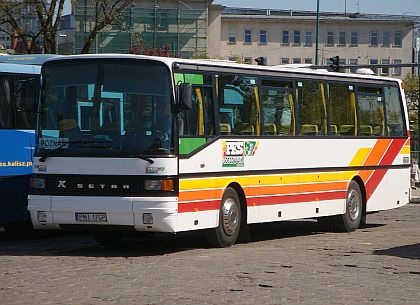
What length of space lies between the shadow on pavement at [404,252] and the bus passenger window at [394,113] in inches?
235

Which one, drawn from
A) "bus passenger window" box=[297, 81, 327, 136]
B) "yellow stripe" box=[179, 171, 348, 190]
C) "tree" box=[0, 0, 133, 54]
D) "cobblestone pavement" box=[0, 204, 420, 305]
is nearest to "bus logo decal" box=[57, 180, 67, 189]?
"cobblestone pavement" box=[0, 204, 420, 305]

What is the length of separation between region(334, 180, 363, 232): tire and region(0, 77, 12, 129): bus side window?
6.72 meters

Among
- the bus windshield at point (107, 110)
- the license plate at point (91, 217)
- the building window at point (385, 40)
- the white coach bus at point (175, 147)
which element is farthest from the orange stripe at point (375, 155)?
the building window at point (385, 40)

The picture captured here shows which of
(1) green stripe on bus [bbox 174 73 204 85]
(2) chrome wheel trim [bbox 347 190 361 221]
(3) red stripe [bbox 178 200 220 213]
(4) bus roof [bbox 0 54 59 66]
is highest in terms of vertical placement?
(4) bus roof [bbox 0 54 59 66]

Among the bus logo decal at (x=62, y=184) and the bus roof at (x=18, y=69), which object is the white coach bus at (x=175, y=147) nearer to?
the bus logo decal at (x=62, y=184)

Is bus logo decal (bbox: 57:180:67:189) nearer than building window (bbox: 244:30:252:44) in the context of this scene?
Yes

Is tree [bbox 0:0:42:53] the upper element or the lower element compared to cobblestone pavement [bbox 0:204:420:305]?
upper

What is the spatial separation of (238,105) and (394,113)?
6655 millimetres

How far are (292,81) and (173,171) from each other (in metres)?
4.76

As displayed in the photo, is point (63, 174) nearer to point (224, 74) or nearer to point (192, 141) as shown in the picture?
point (192, 141)

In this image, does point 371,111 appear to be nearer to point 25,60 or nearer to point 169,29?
point 25,60

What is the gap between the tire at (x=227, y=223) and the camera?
17.2 metres

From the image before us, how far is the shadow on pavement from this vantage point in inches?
635

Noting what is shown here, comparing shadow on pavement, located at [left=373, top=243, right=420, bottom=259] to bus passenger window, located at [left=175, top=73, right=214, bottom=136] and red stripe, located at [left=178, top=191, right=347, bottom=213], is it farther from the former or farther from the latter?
bus passenger window, located at [left=175, top=73, right=214, bottom=136]
